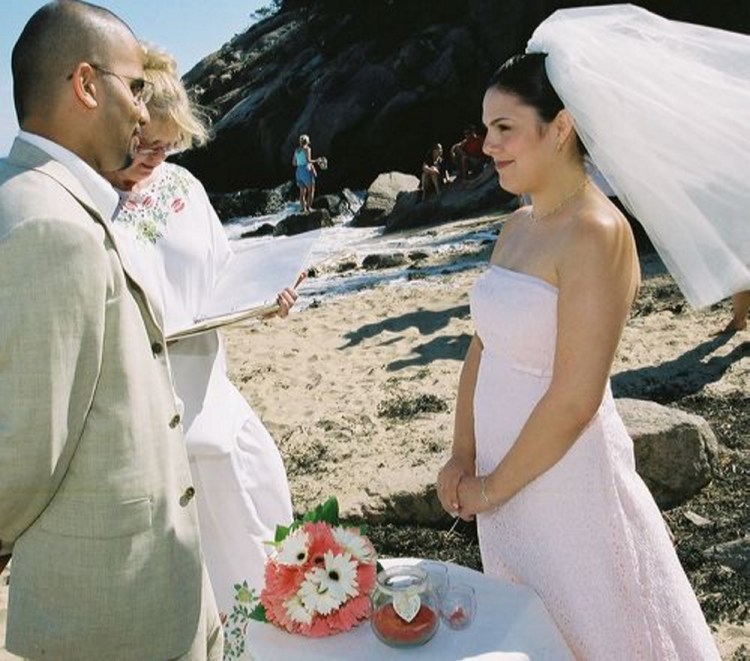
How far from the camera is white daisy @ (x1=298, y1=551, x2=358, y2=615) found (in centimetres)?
179

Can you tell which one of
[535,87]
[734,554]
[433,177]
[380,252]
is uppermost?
[535,87]

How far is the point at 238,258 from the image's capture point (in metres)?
2.99

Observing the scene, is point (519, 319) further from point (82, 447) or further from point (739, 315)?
point (739, 315)

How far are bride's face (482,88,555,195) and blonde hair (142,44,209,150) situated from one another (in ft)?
3.26

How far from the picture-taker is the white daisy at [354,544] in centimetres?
187

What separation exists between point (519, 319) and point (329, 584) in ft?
2.79

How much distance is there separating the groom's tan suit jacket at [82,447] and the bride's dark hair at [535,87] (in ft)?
3.66

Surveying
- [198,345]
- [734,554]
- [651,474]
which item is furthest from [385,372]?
[198,345]

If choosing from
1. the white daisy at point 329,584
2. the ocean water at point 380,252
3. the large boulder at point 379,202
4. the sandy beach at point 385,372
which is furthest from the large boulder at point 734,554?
the large boulder at point 379,202

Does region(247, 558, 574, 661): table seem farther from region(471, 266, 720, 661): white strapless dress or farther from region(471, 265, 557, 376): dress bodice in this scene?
region(471, 265, 557, 376): dress bodice

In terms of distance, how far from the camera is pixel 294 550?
6.08 ft

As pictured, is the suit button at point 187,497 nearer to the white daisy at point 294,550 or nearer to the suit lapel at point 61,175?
the white daisy at point 294,550

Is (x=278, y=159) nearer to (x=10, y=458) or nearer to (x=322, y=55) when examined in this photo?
(x=322, y=55)

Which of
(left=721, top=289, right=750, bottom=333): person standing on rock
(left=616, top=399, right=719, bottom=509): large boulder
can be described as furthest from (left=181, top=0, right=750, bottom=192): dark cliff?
(left=616, top=399, right=719, bottom=509): large boulder
